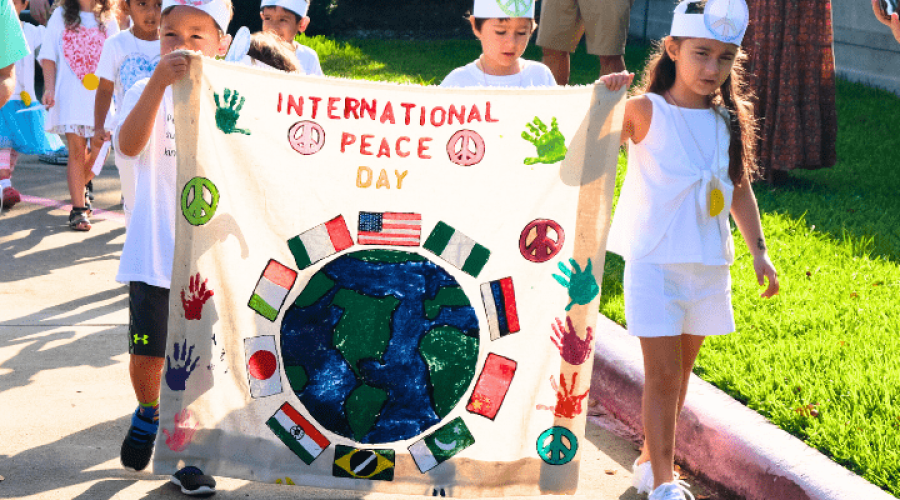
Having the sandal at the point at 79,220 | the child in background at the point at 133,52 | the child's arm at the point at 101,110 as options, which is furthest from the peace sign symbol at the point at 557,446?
the sandal at the point at 79,220

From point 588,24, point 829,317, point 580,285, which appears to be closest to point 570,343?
point 580,285

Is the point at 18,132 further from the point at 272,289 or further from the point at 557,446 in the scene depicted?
the point at 557,446

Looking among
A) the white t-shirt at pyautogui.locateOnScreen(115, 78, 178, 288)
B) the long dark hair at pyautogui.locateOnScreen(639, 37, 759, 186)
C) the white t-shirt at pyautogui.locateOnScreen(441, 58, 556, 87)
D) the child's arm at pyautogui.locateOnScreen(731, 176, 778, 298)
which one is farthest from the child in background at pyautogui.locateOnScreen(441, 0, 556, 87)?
the white t-shirt at pyautogui.locateOnScreen(115, 78, 178, 288)

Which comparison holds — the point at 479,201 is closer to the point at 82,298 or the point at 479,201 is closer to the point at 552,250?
the point at 552,250

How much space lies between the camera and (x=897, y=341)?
4.66 meters

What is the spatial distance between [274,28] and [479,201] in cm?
256

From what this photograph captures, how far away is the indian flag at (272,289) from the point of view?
3508 mm

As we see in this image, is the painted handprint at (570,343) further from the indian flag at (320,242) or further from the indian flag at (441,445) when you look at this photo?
the indian flag at (320,242)

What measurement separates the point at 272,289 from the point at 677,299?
4.34 ft

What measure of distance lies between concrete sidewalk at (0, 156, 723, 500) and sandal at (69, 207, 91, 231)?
0.07 meters

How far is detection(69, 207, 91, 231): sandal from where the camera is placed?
24.0ft

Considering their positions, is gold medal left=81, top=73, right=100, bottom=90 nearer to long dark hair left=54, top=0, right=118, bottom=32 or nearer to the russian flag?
long dark hair left=54, top=0, right=118, bottom=32

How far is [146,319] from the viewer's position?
12.1ft

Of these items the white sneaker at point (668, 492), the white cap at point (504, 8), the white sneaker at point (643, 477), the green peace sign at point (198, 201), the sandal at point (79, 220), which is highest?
the white cap at point (504, 8)
